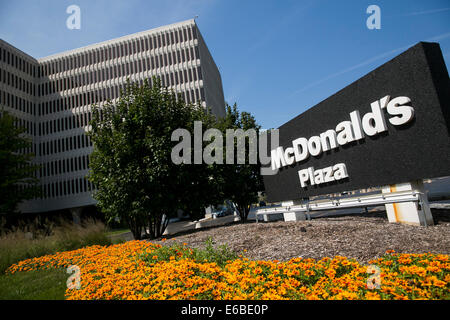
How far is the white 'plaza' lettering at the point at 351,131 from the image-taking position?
7664 millimetres

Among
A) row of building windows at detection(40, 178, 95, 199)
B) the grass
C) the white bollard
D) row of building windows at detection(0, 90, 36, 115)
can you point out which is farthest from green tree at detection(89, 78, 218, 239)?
row of building windows at detection(0, 90, 36, 115)

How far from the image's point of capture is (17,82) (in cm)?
4334

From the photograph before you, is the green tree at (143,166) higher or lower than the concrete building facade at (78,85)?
lower

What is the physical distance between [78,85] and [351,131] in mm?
50793

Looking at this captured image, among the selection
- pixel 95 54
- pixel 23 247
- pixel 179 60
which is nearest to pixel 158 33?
pixel 179 60

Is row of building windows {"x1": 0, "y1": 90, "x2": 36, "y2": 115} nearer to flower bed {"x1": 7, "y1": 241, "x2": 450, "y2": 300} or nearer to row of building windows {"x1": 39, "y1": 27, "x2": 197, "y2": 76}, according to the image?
row of building windows {"x1": 39, "y1": 27, "x2": 197, "y2": 76}

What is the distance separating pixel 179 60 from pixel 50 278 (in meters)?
44.6

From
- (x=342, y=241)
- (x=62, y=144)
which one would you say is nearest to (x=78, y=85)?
(x=62, y=144)

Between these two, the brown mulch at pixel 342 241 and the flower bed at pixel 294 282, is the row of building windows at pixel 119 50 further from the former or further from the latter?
the flower bed at pixel 294 282

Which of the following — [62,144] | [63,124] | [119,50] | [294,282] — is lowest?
[294,282]

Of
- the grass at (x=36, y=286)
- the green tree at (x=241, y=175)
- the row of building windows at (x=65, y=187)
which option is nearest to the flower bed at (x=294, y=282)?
the grass at (x=36, y=286)

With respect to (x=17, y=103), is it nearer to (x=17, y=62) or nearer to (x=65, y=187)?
(x=17, y=62)

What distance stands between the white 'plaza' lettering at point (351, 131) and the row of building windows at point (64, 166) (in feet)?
133
